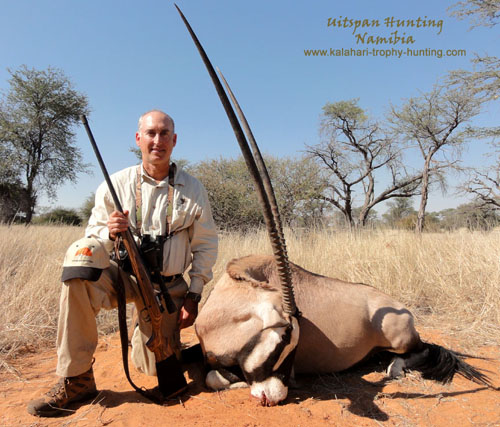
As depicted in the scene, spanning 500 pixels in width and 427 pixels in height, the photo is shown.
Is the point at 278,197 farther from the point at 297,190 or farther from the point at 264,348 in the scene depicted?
the point at 264,348

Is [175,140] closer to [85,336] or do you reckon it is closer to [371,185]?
[85,336]

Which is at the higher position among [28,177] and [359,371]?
[28,177]

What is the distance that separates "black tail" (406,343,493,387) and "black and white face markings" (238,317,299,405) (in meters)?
1.17

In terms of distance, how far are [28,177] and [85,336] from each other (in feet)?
60.4

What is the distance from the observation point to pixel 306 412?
7.13 ft

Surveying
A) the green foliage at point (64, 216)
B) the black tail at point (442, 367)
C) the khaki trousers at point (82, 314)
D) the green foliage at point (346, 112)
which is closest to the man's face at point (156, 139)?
the khaki trousers at point (82, 314)

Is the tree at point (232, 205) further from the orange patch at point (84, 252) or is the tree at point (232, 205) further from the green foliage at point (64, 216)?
Result: the green foliage at point (64, 216)

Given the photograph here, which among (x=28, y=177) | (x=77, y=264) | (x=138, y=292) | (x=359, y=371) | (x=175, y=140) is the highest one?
(x=28, y=177)

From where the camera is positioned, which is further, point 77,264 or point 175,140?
point 175,140

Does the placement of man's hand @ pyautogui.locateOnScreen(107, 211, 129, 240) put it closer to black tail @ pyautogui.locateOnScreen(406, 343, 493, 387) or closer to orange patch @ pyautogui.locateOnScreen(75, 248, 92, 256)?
orange patch @ pyautogui.locateOnScreen(75, 248, 92, 256)

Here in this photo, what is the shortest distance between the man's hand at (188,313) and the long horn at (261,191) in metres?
0.81

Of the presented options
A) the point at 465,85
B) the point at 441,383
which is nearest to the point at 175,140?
the point at 441,383

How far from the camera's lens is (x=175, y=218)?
276cm

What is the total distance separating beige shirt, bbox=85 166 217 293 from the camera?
2746mm
